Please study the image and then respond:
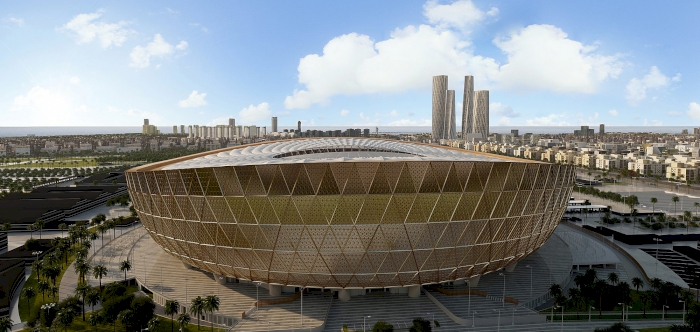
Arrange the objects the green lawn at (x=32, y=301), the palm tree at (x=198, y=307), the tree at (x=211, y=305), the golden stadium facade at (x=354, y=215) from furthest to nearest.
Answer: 1. the green lawn at (x=32, y=301)
2. the palm tree at (x=198, y=307)
3. the tree at (x=211, y=305)
4. the golden stadium facade at (x=354, y=215)

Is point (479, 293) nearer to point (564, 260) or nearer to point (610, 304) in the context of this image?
point (610, 304)

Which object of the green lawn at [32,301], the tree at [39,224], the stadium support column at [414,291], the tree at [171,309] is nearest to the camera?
the tree at [171,309]

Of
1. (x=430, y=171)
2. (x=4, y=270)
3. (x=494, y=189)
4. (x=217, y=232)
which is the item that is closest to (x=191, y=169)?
(x=217, y=232)

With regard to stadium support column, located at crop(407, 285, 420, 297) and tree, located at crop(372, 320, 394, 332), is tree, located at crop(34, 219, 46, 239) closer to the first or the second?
stadium support column, located at crop(407, 285, 420, 297)

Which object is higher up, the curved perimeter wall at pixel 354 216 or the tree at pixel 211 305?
the curved perimeter wall at pixel 354 216

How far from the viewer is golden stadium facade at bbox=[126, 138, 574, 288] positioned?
117 feet

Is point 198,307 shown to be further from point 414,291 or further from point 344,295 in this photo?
point 414,291

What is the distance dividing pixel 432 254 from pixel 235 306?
63.0 feet

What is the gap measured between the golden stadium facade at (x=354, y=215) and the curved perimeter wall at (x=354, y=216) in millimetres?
93

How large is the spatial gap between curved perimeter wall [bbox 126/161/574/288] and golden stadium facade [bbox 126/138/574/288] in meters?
0.09

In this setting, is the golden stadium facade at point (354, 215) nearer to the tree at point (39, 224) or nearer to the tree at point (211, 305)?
the tree at point (211, 305)

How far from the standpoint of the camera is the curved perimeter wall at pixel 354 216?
1411 inches

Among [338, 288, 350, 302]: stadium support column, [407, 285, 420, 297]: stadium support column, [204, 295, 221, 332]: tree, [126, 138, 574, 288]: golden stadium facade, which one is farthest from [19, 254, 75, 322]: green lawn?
[407, 285, 420, 297]: stadium support column

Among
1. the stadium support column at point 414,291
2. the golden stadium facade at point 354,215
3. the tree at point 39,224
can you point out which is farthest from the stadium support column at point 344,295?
the tree at point 39,224
